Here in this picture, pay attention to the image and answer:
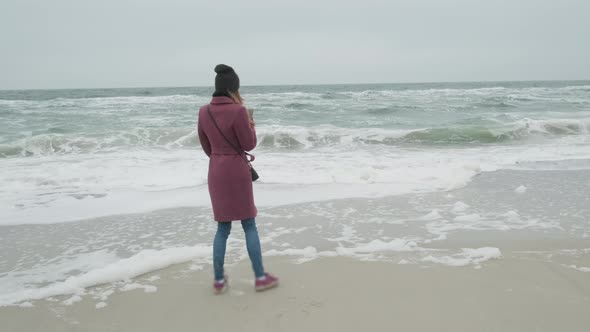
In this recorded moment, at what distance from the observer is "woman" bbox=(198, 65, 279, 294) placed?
294 centimetres

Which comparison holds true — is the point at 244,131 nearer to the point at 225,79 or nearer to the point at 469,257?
the point at 225,79

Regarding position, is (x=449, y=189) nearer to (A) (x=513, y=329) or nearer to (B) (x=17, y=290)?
(A) (x=513, y=329)

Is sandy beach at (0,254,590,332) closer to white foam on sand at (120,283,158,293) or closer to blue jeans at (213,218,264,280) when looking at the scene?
white foam on sand at (120,283,158,293)

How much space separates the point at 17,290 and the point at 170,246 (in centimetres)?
134

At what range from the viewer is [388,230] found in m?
4.57

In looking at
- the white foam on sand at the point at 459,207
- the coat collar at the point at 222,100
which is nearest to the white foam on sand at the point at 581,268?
the white foam on sand at the point at 459,207

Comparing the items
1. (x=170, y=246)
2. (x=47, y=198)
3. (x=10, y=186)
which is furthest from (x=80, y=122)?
(x=170, y=246)

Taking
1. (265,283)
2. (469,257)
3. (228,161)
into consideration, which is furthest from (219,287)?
(469,257)

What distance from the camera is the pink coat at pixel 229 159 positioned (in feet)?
9.59

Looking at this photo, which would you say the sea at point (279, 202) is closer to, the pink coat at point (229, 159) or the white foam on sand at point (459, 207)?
the white foam on sand at point (459, 207)

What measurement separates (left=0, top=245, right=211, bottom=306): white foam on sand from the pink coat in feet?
3.39

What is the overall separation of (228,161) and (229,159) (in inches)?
0.6

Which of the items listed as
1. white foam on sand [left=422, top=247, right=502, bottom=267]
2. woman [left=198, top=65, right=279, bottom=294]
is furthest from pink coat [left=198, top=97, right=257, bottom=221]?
white foam on sand [left=422, top=247, right=502, bottom=267]

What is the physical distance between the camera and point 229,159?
3.01m
